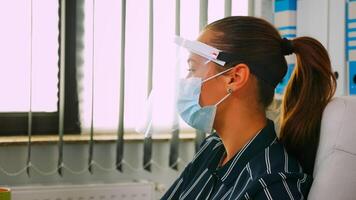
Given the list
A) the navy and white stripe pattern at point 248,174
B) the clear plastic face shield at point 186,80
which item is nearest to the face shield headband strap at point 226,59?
the clear plastic face shield at point 186,80

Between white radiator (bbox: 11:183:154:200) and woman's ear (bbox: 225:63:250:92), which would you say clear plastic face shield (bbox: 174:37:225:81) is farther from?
white radiator (bbox: 11:183:154:200)

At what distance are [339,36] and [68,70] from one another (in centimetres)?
111

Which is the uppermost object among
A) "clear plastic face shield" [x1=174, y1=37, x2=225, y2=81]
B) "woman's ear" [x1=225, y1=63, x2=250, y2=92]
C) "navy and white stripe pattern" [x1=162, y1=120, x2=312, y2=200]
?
"clear plastic face shield" [x1=174, y1=37, x2=225, y2=81]

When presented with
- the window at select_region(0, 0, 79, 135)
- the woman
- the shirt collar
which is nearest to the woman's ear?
the woman

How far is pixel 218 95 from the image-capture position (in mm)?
1367

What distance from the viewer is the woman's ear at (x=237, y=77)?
131 cm

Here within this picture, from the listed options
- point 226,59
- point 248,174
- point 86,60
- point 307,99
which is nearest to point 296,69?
point 307,99

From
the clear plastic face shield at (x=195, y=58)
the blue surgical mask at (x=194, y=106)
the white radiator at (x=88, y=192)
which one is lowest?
the white radiator at (x=88, y=192)

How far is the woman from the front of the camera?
1.29 m

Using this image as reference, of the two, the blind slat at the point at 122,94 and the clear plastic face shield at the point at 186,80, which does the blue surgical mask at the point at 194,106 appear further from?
the blind slat at the point at 122,94

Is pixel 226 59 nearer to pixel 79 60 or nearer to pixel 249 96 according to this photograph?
pixel 249 96

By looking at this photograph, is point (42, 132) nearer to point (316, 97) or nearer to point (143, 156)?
point (143, 156)

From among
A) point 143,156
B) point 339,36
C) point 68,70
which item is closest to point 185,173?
point 143,156

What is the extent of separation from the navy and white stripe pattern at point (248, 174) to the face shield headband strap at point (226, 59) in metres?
0.12
